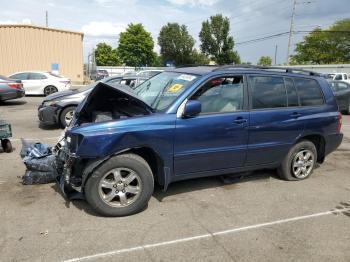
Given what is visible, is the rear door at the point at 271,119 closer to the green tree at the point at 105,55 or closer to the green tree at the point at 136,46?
the green tree at the point at 136,46

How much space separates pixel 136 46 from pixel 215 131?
60737 mm

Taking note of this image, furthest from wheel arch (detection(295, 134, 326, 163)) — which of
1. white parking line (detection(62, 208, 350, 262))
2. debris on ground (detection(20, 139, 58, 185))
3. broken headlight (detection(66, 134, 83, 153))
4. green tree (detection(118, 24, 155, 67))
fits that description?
green tree (detection(118, 24, 155, 67))

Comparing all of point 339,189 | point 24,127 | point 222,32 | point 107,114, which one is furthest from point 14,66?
point 222,32

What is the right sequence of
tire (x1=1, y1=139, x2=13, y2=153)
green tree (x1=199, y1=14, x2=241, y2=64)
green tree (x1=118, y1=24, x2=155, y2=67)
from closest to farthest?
tire (x1=1, y1=139, x2=13, y2=153), green tree (x1=199, y1=14, x2=241, y2=64), green tree (x1=118, y1=24, x2=155, y2=67)

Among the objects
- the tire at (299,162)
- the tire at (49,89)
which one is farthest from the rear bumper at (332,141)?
the tire at (49,89)

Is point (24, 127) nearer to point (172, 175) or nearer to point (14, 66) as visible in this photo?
point (172, 175)

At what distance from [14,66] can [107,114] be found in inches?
1025

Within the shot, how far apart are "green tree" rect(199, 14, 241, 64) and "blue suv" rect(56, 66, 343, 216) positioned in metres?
51.0

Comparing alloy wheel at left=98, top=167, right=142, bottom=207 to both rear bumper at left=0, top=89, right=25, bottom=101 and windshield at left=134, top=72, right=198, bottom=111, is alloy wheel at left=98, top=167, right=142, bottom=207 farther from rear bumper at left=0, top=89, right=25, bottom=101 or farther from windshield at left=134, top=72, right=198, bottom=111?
rear bumper at left=0, top=89, right=25, bottom=101

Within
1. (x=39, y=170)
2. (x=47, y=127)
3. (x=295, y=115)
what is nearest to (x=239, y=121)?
(x=295, y=115)

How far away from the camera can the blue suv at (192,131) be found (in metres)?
4.03

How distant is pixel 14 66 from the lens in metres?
27.6

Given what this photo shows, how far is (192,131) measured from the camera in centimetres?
437

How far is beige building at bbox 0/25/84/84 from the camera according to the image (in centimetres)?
2719
